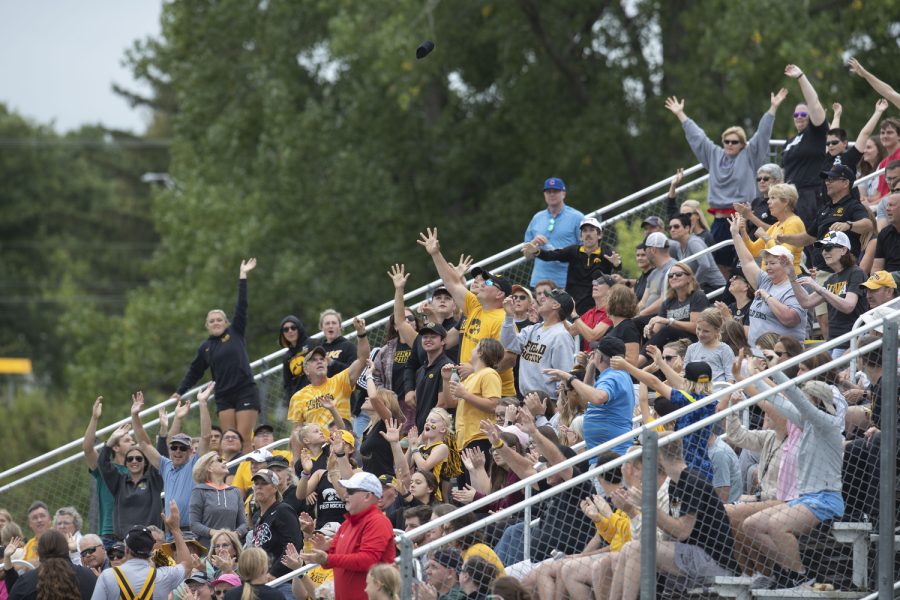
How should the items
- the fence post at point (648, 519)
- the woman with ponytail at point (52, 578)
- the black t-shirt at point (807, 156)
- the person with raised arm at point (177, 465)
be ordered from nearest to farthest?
the fence post at point (648, 519), the woman with ponytail at point (52, 578), the person with raised arm at point (177, 465), the black t-shirt at point (807, 156)

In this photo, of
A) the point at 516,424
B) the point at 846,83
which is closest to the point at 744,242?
the point at 516,424

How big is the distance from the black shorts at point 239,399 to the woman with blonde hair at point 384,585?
681 centimetres

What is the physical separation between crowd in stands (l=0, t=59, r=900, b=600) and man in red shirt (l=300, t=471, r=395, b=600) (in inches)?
0.6

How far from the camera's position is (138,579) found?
1046 cm

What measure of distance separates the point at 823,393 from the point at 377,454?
451 centimetres

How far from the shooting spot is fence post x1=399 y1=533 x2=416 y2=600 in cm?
847

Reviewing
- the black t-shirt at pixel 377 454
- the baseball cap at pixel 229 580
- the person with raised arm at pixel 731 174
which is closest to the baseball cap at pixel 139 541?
the baseball cap at pixel 229 580

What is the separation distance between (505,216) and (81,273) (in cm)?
3306

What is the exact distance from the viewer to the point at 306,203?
3069 cm

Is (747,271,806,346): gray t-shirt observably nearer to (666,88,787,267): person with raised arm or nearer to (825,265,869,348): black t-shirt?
(825,265,869,348): black t-shirt

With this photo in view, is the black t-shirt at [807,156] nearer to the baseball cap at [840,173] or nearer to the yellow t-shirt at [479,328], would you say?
the baseball cap at [840,173]

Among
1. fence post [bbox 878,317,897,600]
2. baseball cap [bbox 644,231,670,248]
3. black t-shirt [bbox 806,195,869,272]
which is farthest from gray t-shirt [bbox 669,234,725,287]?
fence post [bbox 878,317,897,600]

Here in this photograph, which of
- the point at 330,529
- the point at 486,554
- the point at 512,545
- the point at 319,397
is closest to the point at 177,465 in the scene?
the point at 319,397

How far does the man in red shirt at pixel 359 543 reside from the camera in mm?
9266
